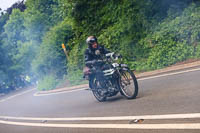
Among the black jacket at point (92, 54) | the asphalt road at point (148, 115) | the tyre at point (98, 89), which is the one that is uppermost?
the black jacket at point (92, 54)

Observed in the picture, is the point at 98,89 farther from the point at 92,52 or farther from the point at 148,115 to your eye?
the point at 148,115

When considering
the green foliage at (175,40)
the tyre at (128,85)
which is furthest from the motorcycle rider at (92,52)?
the green foliage at (175,40)

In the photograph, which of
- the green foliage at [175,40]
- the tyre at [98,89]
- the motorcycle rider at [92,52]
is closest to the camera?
the motorcycle rider at [92,52]

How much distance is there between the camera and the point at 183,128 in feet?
11.9

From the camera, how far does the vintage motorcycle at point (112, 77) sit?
6.10 m

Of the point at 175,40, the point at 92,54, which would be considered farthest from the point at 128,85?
the point at 175,40

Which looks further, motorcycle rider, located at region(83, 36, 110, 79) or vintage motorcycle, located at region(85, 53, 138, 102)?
motorcycle rider, located at region(83, 36, 110, 79)

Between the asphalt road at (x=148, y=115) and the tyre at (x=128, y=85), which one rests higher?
the tyre at (x=128, y=85)

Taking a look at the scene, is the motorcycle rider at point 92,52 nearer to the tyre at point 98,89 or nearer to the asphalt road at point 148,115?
the tyre at point 98,89

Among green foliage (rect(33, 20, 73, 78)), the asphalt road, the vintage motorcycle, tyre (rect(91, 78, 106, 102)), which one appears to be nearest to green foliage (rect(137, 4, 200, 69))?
the asphalt road

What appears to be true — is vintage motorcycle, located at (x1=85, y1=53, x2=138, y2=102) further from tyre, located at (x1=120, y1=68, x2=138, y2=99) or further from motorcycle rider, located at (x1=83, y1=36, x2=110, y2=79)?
motorcycle rider, located at (x1=83, y1=36, x2=110, y2=79)

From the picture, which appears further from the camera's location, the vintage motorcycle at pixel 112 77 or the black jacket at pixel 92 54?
the black jacket at pixel 92 54

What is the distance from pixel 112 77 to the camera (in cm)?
636

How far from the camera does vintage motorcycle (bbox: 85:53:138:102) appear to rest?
6.10 m
